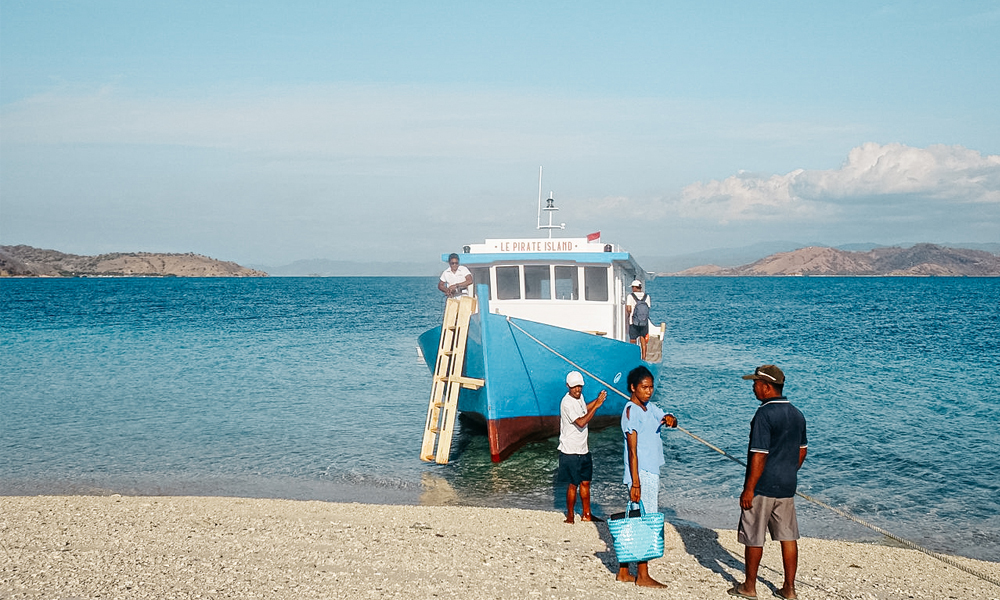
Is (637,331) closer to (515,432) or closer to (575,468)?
(515,432)

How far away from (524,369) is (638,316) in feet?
14.6

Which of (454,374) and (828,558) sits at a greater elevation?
(454,374)

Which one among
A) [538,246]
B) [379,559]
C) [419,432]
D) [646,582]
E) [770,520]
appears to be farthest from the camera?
[419,432]

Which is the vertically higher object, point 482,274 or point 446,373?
point 482,274

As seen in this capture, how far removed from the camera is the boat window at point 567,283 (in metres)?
16.0

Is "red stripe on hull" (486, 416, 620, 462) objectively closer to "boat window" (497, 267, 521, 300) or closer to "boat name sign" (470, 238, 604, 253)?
"boat window" (497, 267, 521, 300)

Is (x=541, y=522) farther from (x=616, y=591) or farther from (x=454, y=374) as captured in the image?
(x=454, y=374)

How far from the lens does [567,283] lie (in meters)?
16.1

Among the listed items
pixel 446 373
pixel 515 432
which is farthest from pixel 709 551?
pixel 446 373

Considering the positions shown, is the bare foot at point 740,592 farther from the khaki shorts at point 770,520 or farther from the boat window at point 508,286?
the boat window at point 508,286

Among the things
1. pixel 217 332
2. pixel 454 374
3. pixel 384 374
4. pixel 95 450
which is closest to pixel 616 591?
pixel 454 374

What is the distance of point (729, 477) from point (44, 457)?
12043 mm

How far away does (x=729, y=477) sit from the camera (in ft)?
42.1

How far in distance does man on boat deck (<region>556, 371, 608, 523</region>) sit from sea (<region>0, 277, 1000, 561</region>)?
1.76m
